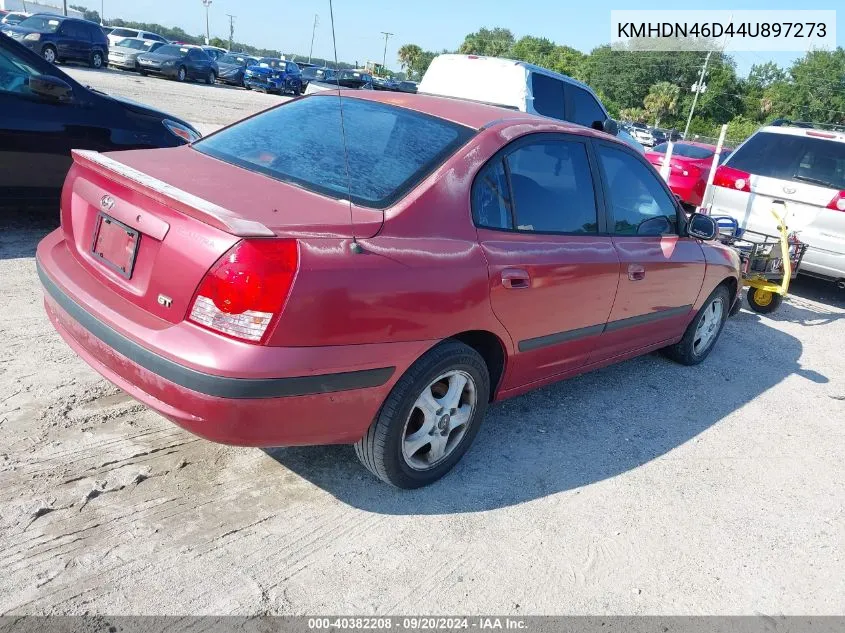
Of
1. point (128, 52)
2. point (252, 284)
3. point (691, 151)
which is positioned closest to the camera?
point (252, 284)

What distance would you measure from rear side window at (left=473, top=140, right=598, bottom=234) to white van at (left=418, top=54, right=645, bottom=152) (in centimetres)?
525

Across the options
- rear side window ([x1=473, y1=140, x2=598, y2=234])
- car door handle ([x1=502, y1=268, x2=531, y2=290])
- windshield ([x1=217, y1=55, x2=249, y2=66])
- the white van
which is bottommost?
windshield ([x1=217, y1=55, x2=249, y2=66])

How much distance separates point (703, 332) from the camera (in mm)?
5301

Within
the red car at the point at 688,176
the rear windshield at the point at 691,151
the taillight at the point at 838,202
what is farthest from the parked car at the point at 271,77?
the taillight at the point at 838,202

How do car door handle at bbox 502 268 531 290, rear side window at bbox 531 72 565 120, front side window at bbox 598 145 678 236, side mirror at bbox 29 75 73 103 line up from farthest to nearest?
rear side window at bbox 531 72 565 120
side mirror at bbox 29 75 73 103
front side window at bbox 598 145 678 236
car door handle at bbox 502 268 531 290

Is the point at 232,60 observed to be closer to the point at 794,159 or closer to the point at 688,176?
the point at 688,176

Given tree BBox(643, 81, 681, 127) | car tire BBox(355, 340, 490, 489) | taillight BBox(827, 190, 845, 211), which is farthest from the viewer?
tree BBox(643, 81, 681, 127)

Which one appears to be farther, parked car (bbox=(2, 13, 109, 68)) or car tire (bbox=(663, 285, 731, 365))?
parked car (bbox=(2, 13, 109, 68))

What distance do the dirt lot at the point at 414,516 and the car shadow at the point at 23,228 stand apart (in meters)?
1.20

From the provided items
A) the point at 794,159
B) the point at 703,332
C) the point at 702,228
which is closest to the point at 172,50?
the point at 794,159

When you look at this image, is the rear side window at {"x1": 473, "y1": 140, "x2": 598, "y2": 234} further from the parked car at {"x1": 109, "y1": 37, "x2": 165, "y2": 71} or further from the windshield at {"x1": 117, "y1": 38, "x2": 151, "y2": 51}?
the windshield at {"x1": 117, "y1": 38, "x2": 151, "y2": 51}

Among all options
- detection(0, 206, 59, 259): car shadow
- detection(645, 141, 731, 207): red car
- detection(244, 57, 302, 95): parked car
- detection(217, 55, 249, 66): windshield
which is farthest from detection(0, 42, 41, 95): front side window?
detection(217, 55, 249, 66): windshield

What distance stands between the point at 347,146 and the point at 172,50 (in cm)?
2943

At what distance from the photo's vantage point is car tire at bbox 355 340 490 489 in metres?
2.80
